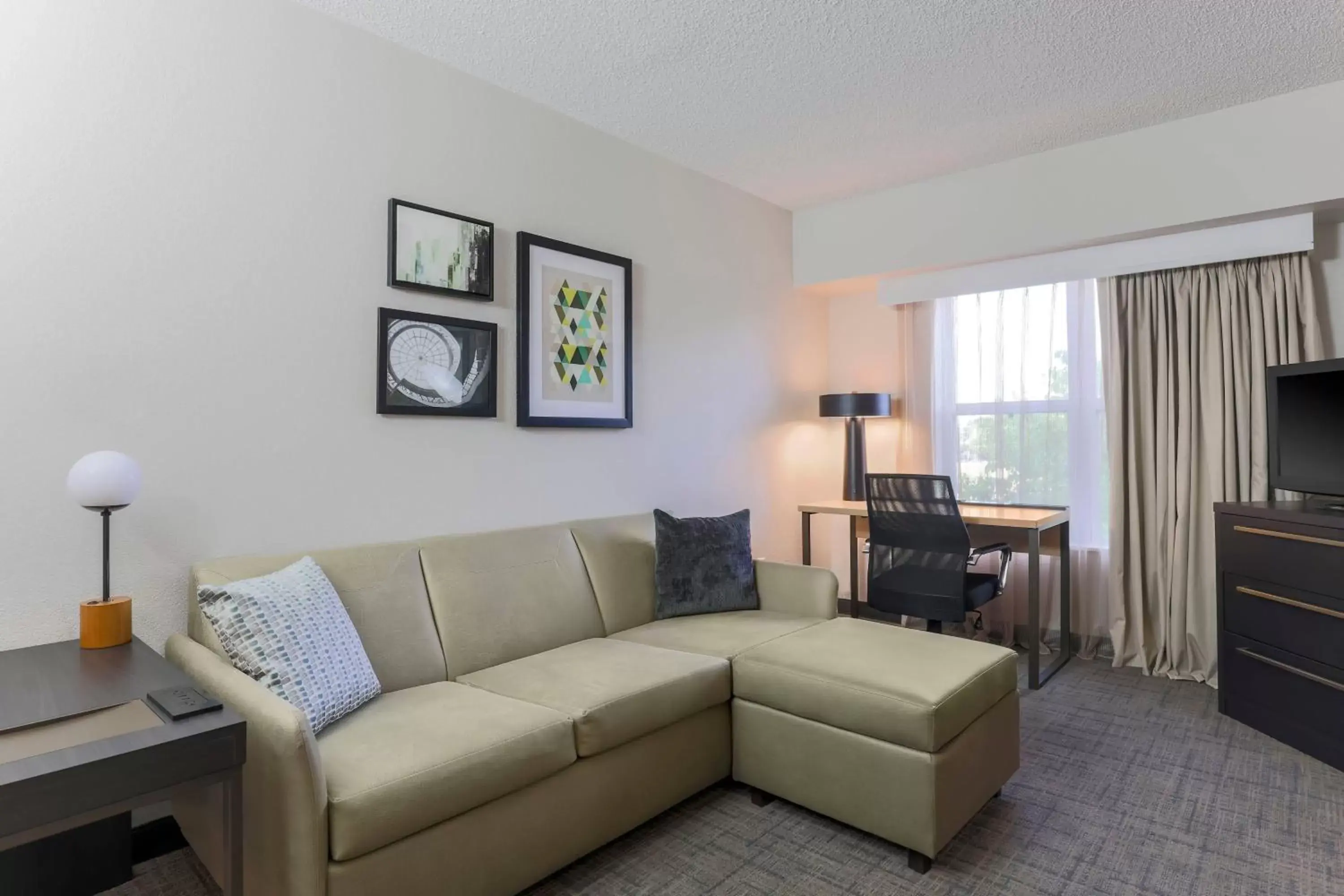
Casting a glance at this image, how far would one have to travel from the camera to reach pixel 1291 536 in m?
2.79

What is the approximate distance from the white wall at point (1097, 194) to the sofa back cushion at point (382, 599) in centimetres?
310

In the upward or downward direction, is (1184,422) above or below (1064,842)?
above

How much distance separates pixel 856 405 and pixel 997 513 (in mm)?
1038

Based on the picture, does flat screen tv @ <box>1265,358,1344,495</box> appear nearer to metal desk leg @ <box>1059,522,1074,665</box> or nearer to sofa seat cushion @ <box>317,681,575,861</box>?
metal desk leg @ <box>1059,522,1074,665</box>

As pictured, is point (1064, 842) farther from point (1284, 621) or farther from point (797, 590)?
point (1284, 621)

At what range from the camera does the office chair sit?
328 cm

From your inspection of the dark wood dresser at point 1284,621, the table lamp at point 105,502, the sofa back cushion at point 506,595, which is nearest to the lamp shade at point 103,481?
the table lamp at point 105,502

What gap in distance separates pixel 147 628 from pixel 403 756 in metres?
0.96

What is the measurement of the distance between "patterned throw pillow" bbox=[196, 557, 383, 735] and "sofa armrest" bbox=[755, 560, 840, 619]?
1709mm

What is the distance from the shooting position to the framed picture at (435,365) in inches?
102

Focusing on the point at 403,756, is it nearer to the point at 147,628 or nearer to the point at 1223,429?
the point at 147,628

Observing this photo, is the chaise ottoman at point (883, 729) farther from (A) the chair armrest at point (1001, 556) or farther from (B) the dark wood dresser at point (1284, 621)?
(B) the dark wood dresser at point (1284, 621)

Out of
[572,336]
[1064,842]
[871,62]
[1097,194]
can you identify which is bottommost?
[1064,842]

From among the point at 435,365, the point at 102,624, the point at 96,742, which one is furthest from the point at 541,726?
the point at 435,365
